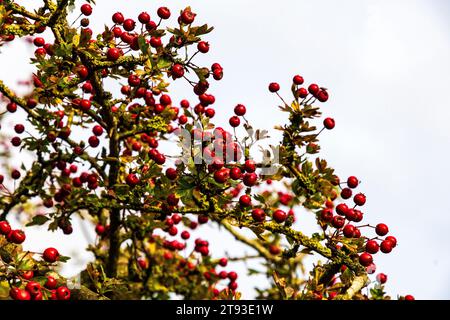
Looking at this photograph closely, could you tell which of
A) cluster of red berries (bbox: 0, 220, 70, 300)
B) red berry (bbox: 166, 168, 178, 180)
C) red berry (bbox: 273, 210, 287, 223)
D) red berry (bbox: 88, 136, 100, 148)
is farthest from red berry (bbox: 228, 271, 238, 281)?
cluster of red berries (bbox: 0, 220, 70, 300)

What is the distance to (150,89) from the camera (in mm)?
4648

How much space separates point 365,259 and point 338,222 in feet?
1.16

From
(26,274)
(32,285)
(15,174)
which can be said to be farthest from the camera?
(15,174)

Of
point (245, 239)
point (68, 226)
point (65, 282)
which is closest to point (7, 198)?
point (68, 226)

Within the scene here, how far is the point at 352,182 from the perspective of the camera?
4.61m

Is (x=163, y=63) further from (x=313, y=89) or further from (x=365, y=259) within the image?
(x=365, y=259)

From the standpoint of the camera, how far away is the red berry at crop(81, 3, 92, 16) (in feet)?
14.6

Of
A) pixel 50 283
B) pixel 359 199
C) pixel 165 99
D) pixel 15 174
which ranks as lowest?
pixel 50 283

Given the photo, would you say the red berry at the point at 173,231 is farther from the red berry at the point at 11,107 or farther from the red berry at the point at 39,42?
the red berry at the point at 39,42

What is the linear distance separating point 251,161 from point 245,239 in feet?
12.6

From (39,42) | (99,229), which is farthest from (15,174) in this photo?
(39,42)

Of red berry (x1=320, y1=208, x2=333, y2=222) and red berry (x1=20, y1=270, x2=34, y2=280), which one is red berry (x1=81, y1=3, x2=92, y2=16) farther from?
red berry (x1=320, y1=208, x2=333, y2=222)

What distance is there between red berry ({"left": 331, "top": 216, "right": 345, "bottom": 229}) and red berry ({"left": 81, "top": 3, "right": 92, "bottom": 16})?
2.70 metres
